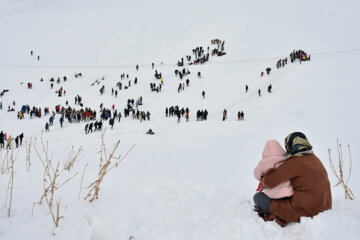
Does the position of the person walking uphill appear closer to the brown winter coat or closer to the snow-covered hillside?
the brown winter coat

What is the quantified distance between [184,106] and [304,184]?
17.6 m

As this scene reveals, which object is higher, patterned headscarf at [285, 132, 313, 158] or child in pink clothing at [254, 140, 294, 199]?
patterned headscarf at [285, 132, 313, 158]

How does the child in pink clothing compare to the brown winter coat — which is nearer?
the brown winter coat

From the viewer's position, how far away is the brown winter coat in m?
2.42

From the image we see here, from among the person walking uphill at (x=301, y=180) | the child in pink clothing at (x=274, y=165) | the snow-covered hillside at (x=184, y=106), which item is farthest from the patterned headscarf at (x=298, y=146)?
the snow-covered hillside at (x=184, y=106)

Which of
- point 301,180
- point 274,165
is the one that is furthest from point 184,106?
point 301,180

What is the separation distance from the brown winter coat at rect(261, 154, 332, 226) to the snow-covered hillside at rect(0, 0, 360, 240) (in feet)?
0.47

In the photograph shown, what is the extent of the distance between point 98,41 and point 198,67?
30.3 m

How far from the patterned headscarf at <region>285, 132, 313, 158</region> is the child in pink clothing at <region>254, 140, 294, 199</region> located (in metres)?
0.18

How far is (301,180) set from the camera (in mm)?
2467

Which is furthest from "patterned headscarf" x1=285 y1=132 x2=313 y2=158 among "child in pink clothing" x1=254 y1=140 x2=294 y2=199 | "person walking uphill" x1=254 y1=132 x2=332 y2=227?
"child in pink clothing" x1=254 y1=140 x2=294 y2=199

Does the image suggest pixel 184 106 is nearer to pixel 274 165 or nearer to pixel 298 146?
pixel 274 165

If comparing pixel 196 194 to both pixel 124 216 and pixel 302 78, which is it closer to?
pixel 124 216

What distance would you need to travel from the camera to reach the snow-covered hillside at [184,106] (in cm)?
262
